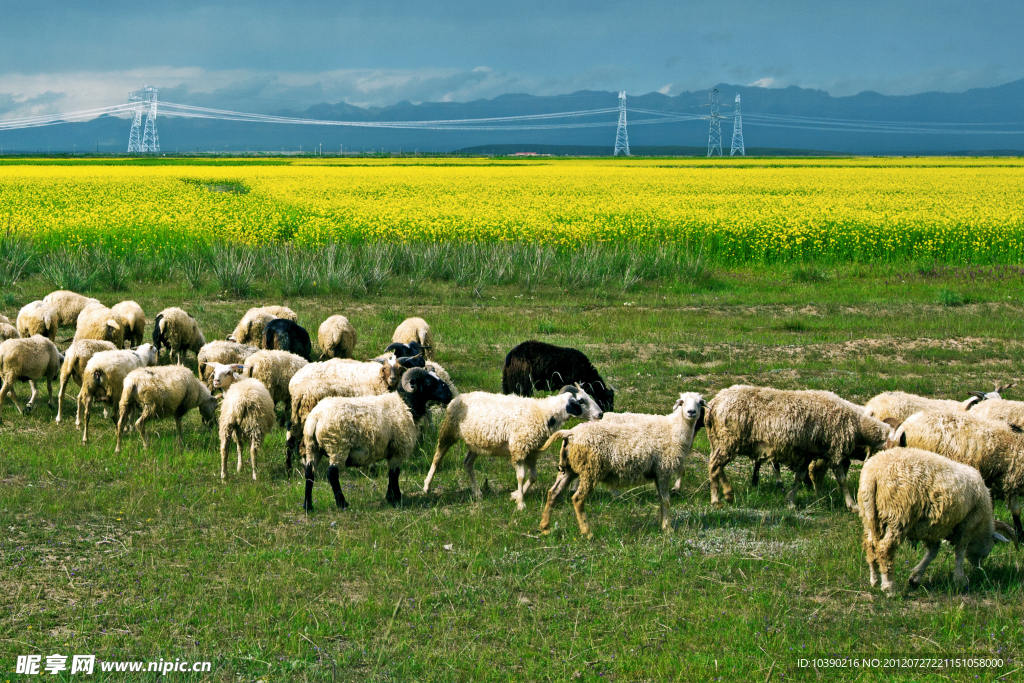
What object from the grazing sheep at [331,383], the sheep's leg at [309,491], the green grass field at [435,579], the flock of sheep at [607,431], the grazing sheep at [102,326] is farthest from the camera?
the grazing sheep at [102,326]

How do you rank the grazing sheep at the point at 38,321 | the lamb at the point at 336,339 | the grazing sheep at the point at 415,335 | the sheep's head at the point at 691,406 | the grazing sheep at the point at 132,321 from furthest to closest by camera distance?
the grazing sheep at the point at 38,321 < the grazing sheep at the point at 132,321 < the grazing sheep at the point at 415,335 < the lamb at the point at 336,339 < the sheep's head at the point at 691,406

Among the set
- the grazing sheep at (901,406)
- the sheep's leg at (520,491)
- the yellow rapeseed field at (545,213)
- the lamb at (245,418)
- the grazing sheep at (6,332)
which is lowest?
the sheep's leg at (520,491)

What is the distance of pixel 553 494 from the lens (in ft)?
27.2

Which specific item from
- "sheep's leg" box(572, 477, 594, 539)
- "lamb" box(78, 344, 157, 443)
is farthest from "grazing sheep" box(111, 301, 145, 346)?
"sheep's leg" box(572, 477, 594, 539)

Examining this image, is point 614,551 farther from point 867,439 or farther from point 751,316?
point 751,316

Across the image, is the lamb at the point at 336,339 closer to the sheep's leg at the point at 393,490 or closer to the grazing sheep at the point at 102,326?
the grazing sheep at the point at 102,326

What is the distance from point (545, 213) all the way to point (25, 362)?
72.9 ft

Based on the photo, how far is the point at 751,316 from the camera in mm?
19562

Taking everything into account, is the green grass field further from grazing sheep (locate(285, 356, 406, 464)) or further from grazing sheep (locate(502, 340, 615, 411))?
grazing sheep (locate(502, 340, 615, 411))

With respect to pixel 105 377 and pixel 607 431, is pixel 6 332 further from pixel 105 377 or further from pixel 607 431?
pixel 607 431

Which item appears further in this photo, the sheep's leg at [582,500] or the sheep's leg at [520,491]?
the sheep's leg at [520,491]

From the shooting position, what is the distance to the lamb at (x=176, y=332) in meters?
13.9

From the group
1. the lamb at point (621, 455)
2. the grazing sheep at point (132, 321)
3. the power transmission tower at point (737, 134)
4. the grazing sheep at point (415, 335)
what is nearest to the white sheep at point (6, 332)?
the grazing sheep at point (132, 321)

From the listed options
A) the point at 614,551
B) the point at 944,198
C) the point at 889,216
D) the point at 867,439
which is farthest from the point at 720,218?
the point at 614,551
